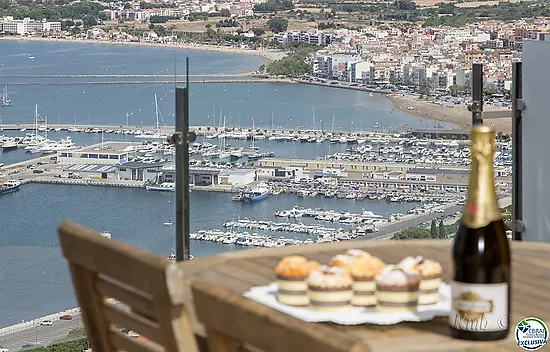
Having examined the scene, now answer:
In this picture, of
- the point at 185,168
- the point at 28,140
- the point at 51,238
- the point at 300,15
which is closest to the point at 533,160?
the point at 185,168

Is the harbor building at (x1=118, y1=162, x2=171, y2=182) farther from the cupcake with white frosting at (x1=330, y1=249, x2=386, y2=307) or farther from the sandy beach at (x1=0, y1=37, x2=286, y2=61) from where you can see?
the cupcake with white frosting at (x1=330, y1=249, x2=386, y2=307)

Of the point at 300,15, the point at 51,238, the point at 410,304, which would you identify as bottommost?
the point at 51,238

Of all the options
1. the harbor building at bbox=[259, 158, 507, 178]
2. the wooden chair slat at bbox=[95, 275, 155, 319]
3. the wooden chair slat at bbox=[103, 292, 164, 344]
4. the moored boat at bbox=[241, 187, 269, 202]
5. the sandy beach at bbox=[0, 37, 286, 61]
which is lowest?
the moored boat at bbox=[241, 187, 269, 202]

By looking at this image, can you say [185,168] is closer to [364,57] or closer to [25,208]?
[25,208]

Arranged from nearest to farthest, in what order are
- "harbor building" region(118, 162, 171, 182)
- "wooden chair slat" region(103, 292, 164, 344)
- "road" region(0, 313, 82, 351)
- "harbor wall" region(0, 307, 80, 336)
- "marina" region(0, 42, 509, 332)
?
"wooden chair slat" region(103, 292, 164, 344), "road" region(0, 313, 82, 351), "harbor wall" region(0, 307, 80, 336), "marina" region(0, 42, 509, 332), "harbor building" region(118, 162, 171, 182)

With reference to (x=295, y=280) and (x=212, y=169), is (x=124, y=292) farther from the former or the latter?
(x=212, y=169)

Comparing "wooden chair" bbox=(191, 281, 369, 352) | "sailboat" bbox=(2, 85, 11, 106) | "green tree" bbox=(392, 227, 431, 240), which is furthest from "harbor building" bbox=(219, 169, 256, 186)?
"wooden chair" bbox=(191, 281, 369, 352)

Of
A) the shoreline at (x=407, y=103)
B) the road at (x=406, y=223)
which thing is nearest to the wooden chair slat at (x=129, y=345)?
the shoreline at (x=407, y=103)
